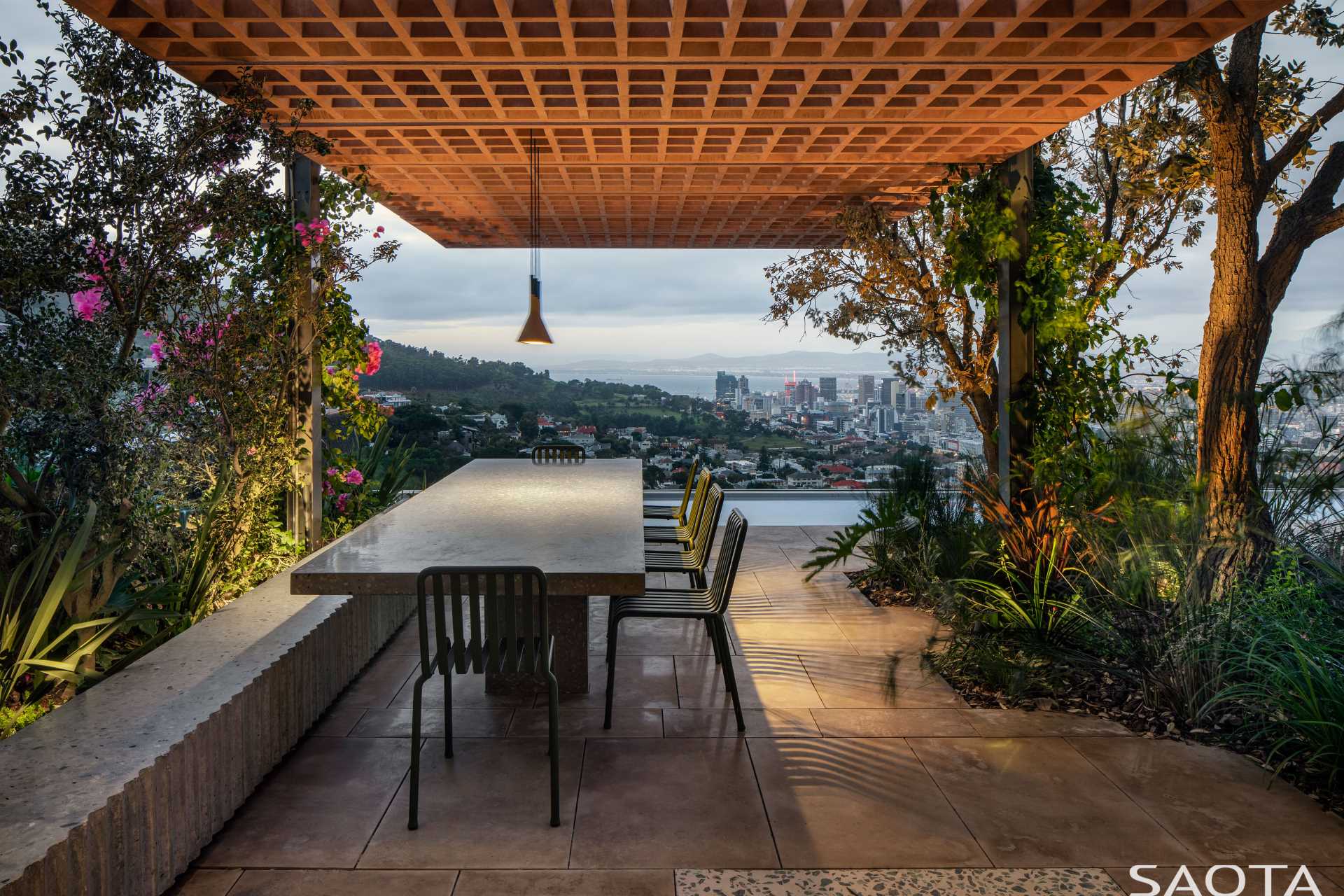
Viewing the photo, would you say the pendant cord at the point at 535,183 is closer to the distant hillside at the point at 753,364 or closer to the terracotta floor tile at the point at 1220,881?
the distant hillside at the point at 753,364

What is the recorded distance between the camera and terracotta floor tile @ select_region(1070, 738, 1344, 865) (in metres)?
2.62

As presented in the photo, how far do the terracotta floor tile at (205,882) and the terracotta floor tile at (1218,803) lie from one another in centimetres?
266

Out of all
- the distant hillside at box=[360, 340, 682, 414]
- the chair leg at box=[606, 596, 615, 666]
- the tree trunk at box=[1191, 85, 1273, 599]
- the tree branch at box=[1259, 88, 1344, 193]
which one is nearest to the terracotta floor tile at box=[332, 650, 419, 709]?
the chair leg at box=[606, 596, 615, 666]

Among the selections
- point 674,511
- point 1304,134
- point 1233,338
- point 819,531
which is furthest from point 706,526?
point 819,531

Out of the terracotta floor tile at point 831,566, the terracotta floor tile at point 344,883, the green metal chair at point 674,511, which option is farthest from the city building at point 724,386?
the terracotta floor tile at point 344,883

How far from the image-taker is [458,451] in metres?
8.84

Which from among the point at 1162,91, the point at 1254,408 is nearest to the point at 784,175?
the point at 1162,91

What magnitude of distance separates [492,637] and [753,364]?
304 inches

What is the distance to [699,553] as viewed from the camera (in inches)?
175

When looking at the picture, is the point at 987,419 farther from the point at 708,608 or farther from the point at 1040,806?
the point at 1040,806

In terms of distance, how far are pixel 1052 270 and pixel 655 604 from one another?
283cm

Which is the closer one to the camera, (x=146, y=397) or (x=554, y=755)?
(x=554, y=755)

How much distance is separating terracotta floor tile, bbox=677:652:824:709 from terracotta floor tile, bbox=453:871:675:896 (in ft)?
4.51

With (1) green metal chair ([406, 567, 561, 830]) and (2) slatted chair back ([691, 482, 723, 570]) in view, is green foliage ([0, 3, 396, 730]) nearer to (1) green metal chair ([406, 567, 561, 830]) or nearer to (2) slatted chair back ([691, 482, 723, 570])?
(1) green metal chair ([406, 567, 561, 830])
